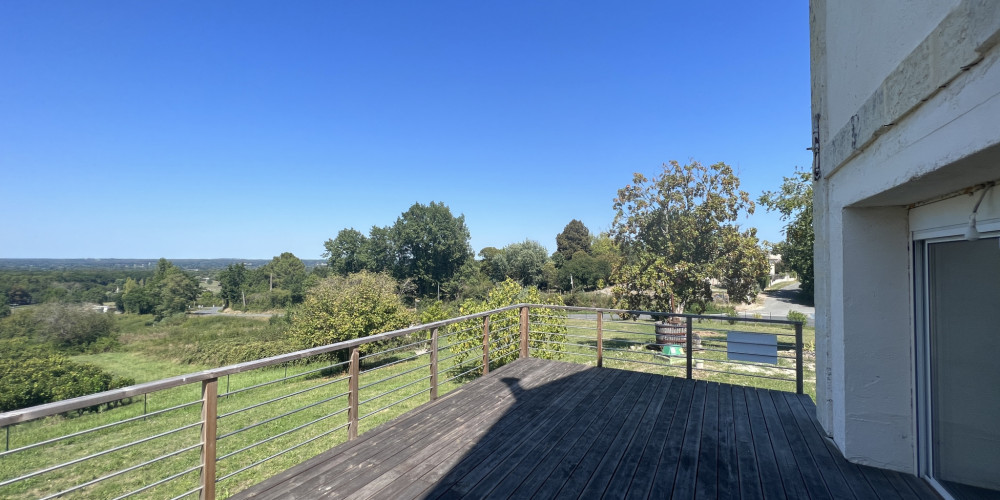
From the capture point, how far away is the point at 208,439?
6.81 feet

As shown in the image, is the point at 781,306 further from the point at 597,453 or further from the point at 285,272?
the point at 285,272

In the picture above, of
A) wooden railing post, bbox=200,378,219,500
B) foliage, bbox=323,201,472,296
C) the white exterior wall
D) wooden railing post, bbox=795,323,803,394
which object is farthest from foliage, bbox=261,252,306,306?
the white exterior wall

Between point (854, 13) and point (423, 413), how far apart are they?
4.26 m

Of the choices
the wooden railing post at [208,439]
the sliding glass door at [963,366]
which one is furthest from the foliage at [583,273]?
the wooden railing post at [208,439]

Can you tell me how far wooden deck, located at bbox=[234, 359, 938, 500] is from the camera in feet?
7.38

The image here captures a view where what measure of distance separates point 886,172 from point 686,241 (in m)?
11.2

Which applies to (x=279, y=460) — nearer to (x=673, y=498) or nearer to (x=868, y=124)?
(x=673, y=498)

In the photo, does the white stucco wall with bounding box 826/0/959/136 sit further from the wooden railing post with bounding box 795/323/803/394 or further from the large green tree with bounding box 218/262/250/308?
the large green tree with bounding box 218/262/250/308

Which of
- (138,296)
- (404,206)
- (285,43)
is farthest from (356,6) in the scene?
(138,296)

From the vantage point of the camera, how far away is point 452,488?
227cm

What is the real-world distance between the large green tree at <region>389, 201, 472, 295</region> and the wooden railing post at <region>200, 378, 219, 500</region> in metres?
40.9

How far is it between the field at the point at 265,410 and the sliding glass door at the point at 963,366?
3.71 ft

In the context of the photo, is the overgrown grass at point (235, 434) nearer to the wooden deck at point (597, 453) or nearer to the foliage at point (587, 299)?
the wooden deck at point (597, 453)

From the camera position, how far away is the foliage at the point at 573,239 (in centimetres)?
4441
